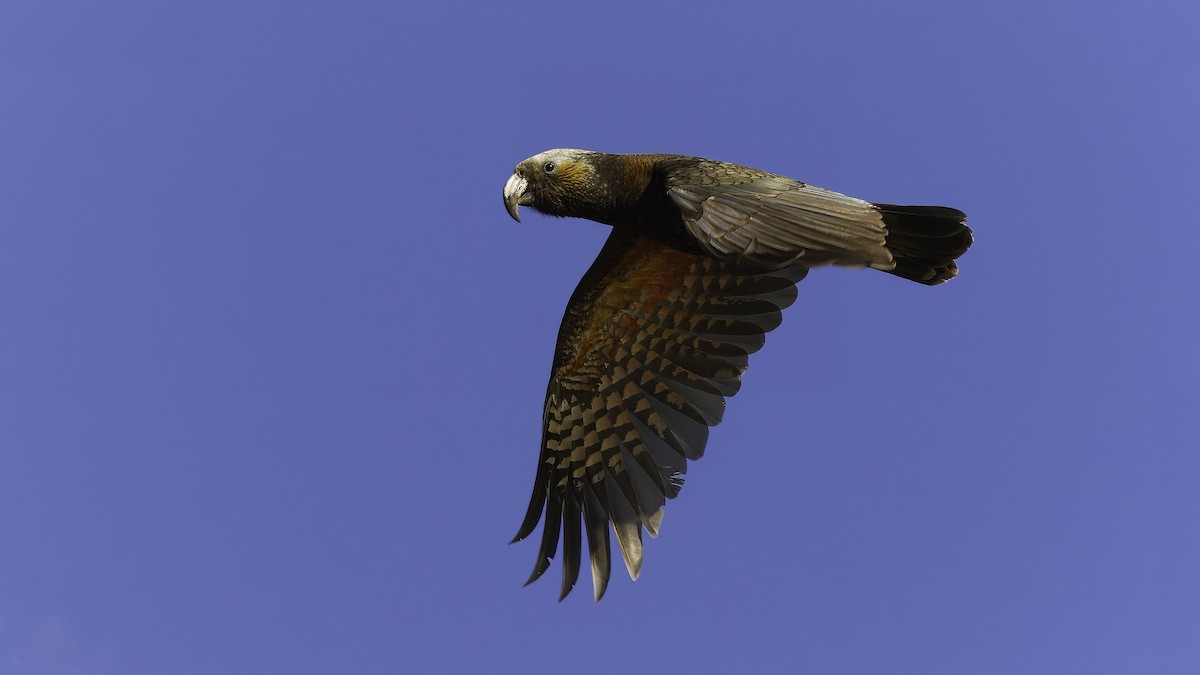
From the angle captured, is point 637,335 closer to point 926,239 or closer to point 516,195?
point 516,195

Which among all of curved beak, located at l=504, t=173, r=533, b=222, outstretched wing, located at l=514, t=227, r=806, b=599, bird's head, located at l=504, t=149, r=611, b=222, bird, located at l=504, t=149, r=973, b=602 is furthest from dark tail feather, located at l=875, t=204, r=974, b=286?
curved beak, located at l=504, t=173, r=533, b=222

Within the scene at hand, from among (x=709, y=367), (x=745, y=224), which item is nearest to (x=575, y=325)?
(x=709, y=367)

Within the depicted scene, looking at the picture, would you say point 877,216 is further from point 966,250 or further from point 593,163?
point 593,163

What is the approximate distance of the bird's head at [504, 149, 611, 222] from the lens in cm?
816

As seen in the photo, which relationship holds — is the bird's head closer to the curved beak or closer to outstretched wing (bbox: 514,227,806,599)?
the curved beak

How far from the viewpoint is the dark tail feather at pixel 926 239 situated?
7273mm

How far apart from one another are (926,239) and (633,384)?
235 centimetres

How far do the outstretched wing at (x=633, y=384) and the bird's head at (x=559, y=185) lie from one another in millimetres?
536

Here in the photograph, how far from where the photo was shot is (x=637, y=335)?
877cm

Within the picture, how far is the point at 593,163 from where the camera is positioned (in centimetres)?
820

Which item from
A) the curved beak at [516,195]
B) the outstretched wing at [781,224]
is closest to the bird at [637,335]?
the curved beak at [516,195]

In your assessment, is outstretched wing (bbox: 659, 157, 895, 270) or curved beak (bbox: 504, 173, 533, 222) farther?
curved beak (bbox: 504, 173, 533, 222)

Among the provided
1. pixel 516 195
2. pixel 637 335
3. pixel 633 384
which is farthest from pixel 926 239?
pixel 516 195

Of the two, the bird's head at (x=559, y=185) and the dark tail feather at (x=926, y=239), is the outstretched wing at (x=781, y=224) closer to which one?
the dark tail feather at (x=926, y=239)
